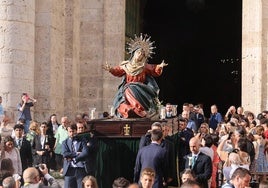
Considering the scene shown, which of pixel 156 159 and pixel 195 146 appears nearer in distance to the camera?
pixel 156 159

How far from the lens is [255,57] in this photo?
19.8m

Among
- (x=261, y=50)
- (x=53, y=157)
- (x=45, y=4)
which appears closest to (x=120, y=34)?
(x=45, y=4)

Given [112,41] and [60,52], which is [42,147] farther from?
[112,41]

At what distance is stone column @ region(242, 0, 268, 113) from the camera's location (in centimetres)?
1966

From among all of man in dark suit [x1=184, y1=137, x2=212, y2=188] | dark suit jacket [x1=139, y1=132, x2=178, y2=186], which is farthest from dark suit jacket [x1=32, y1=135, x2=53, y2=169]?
man in dark suit [x1=184, y1=137, x2=212, y2=188]

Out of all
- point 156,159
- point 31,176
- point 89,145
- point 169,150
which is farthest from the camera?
point 89,145

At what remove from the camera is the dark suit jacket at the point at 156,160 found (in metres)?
10.5

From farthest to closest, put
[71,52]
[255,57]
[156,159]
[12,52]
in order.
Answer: [71,52] < [255,57] < [12,52] < [156,159]

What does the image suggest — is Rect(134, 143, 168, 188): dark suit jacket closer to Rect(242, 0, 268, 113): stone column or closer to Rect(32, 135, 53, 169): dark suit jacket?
Rect(32, 135, 53, 169): dark suit jacket

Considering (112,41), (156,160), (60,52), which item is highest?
(112,41)

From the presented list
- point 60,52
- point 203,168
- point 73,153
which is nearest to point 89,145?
point 73,153

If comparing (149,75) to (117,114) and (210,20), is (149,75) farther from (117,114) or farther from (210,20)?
(210,20)

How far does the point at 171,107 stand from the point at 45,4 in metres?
6.11

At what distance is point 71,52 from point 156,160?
1031 cm
